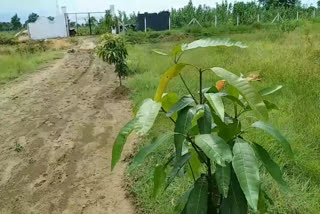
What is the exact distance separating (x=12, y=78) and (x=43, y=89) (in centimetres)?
186

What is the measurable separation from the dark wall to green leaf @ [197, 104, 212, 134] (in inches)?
762

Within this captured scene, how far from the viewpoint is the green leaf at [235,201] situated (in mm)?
1110

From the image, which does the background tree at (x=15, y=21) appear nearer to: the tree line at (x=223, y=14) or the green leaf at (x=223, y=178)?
the tree line at (x=223, y=14)

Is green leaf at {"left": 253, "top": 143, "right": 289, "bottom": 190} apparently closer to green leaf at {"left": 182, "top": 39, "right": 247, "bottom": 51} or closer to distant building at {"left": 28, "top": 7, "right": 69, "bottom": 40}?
green leaf at {"left": 182, "top": 39, "right": 247, "bottom": 51}

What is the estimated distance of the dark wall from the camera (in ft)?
65.2

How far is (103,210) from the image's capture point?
2.53 m

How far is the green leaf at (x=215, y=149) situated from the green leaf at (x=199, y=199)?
0.22m

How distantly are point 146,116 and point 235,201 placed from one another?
426 mm

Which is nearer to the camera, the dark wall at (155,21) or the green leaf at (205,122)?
the green leaf at (205,122)

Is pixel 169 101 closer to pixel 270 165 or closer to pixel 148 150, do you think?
pixel 148 150

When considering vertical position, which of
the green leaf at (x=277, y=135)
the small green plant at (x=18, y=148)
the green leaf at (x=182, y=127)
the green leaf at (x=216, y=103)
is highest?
the green leaf at (x=216, y=103)

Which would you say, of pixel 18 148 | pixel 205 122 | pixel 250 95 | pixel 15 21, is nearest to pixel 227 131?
pixel 205 122

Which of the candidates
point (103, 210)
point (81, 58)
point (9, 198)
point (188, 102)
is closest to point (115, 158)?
point (188, 102)

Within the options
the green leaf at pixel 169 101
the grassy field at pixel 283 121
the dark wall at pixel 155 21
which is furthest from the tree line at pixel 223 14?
the green leaf at pixel 169 101
